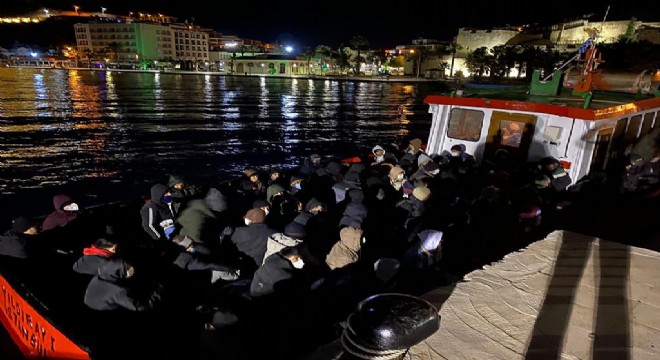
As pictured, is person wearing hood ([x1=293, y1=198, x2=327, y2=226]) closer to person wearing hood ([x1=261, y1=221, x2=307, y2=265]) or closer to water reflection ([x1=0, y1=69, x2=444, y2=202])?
person wearing hood ([x1=261, y1=221, x2=307, y2=265])

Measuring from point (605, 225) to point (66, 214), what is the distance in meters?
9.19

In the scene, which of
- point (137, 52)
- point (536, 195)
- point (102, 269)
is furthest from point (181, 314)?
point (137, 52)

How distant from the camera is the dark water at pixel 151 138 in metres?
17.4

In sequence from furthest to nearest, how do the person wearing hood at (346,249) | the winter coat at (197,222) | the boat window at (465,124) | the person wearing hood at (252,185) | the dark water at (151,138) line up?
1. the dark water at (151,138)
2. the boat window at (465,124)
3. the person wearing hood at (252,185)
4. the winter coat at (197,222)
5. the person wearing hood at (346,249)

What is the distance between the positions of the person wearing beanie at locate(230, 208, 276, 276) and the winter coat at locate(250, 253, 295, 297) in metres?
1.19

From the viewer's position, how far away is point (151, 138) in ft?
84.7

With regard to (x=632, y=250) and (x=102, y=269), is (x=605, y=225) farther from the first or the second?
(x=102, y=269)

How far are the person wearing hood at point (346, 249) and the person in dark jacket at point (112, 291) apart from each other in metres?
2.21

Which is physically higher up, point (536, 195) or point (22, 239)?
point (536, 195)

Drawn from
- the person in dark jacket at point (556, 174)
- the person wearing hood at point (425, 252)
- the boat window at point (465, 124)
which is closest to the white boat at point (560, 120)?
the boat window at point (465, 124)

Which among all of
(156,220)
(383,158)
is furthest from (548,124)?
(156,220)

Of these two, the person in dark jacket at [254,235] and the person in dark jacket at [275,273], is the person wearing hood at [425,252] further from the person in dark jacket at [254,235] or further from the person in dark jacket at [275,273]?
the person in dark jacket at [254,235]

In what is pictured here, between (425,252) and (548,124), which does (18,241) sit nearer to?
(425,252)

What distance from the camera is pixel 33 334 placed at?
4355 mm
